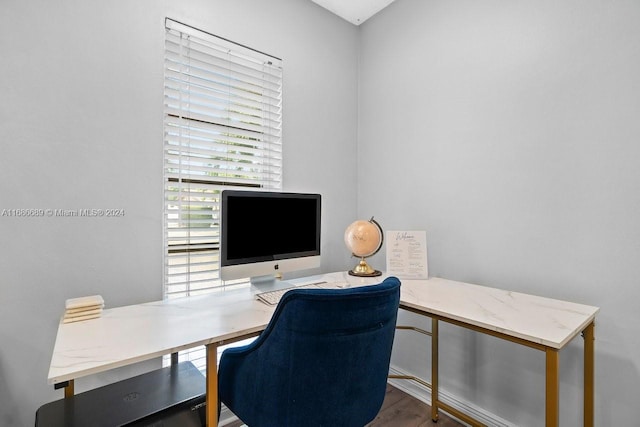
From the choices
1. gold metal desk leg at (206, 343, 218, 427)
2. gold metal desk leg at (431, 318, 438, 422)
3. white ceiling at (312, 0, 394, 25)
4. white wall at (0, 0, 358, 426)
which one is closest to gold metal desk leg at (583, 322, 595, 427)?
gold metal desk leg at (431, 318, 438, 422)

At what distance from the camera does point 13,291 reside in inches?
51.9

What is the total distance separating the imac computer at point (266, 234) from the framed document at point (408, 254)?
0.46 meters

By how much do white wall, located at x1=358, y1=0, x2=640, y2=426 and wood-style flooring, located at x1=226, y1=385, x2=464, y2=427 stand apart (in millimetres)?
181

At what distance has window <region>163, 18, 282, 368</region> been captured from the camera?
1713 mm

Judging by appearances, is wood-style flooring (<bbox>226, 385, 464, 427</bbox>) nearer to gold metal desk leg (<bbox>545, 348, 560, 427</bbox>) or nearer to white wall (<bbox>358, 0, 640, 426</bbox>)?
white wall (<bbox>358, 0, 640, 426</bbox>)

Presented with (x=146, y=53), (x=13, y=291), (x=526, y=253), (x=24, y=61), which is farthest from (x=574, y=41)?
(x=13, y=291)

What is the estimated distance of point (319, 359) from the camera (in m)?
0.96

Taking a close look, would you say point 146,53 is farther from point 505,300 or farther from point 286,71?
point 505,300

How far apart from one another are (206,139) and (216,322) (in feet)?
3.44

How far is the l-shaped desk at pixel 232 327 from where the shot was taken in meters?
0.98

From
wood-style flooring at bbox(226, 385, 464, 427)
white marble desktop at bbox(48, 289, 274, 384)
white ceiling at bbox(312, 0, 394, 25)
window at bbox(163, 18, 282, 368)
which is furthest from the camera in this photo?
white ceiling at bbox(312, 0, 394, 25)

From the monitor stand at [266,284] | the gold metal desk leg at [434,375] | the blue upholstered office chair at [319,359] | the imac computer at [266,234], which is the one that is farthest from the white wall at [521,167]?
the blue upholstered office chair at [319,359]

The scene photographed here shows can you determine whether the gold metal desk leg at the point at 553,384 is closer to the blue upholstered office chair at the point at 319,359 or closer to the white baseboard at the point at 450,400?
the blue upholstered office chair at the point at 319,359

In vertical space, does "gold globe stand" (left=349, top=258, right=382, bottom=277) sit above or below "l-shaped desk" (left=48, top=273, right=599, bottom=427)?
above
